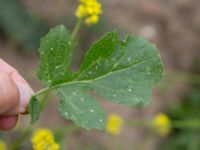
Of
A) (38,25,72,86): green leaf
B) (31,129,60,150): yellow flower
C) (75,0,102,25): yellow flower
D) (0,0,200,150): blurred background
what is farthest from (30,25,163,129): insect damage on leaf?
(0,0,200,150): blurred background

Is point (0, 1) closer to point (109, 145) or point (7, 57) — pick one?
point (7, 57)

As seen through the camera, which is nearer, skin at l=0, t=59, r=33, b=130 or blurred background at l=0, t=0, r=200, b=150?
skin at l=0, t=59, r=33, b=130

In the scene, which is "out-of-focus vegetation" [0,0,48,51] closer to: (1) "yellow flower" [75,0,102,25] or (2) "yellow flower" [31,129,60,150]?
(1) "yellow flower" [75,0,102,25]

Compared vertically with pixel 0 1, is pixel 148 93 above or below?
above

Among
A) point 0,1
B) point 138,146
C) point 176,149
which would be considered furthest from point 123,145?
point 0,1

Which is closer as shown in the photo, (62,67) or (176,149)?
(62,67)

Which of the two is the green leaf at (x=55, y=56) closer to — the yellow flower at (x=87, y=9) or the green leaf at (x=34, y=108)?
the green leaf at (x=34, y=108)
